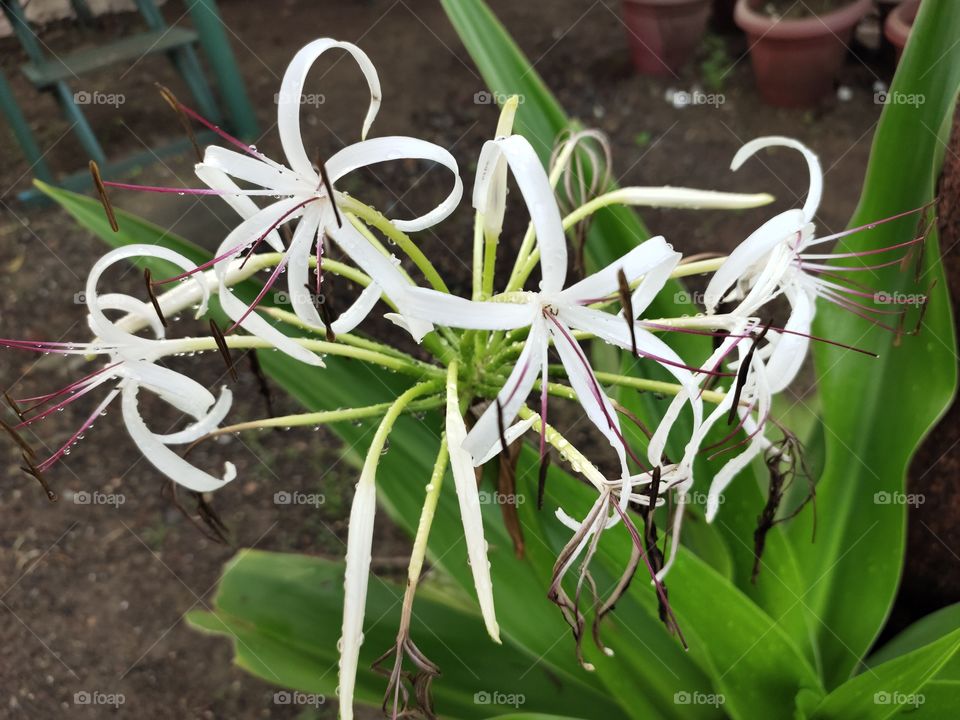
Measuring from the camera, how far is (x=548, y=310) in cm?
67

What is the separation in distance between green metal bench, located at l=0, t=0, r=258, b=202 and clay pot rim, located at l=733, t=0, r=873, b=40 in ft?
5.43

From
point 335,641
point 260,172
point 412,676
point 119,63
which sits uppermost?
point 260,172

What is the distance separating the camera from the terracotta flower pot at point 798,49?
8.89 feet

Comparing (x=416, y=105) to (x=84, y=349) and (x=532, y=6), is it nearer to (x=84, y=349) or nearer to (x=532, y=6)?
(x=532, y=6)

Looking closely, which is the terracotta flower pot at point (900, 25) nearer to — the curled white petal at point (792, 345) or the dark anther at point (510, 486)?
the curled white petal at point (792, 345)

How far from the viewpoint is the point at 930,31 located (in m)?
1.10

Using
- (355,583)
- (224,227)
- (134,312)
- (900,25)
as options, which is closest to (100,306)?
(134,312)

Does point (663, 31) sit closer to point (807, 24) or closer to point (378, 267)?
point (807, 24)

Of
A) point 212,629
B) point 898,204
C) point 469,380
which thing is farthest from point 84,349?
point 898,204

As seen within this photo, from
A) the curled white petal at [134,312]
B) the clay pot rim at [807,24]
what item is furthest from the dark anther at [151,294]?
the clay pot rim at [807,24]

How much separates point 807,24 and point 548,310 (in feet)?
8.09

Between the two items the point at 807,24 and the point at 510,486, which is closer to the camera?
the point at 510,486

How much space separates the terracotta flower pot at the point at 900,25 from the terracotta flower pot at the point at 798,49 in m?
0.27

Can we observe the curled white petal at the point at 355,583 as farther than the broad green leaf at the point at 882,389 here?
No
